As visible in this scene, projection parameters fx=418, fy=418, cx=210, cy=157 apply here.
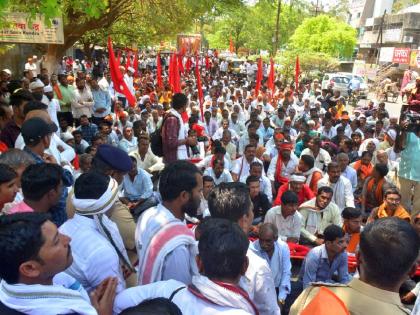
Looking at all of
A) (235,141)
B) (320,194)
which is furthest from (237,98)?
(320,194)

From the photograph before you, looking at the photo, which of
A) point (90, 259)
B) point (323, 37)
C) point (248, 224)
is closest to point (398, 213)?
point (248, 224)

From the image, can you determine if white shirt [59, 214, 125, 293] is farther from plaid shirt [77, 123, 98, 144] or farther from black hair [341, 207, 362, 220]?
plaid shirt [77, 123, 98, 144]

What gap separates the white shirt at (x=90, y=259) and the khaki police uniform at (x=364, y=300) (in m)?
0.88

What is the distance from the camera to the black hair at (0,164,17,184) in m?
2.54

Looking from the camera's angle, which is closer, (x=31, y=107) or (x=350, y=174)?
(x=31, y=107)

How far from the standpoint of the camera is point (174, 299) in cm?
154

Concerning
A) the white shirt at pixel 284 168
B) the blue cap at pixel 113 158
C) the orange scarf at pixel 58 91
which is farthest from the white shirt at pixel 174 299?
the orange scarf at pixel 58 91

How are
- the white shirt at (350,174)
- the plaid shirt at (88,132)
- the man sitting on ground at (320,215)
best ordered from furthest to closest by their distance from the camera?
the plaid shirt at (88,132), the white shirt at (350,174), the man sitting on ground at (320,215)

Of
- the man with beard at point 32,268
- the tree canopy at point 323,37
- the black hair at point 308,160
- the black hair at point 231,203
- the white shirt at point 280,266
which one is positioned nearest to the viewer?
the man with beard at point 32,268

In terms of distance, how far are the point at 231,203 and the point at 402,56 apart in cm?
2760

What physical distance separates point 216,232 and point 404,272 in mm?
748

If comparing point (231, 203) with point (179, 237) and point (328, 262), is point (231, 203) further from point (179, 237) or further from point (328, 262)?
point (328, 262)

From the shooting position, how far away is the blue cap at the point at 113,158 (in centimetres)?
263

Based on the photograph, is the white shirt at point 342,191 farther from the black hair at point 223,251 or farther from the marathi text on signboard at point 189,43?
→ the marathi text on signboard at point 189,43
